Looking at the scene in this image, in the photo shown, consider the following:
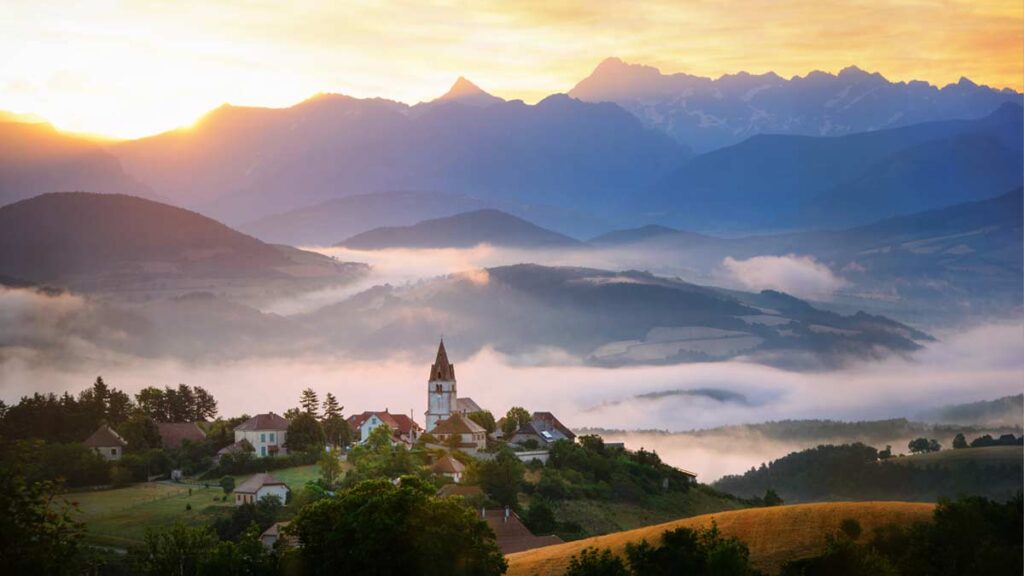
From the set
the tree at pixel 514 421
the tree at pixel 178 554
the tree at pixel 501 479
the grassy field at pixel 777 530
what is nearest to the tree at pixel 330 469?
the tree at pixel 501 479

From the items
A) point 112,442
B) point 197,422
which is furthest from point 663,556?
point 197,422

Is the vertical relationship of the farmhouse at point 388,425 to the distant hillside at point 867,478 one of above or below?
above

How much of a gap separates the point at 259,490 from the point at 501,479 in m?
10.2

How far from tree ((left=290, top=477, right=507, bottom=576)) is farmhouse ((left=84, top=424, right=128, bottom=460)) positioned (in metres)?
38.1

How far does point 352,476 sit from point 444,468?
5.92 metres

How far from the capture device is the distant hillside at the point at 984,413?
527 ft

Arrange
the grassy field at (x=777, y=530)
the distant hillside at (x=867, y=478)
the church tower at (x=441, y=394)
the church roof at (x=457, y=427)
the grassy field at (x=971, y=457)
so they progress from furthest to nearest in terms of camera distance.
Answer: the church tower at (x=441, y=394), the grassy field at (x=971, y=457), the distant hillside at (x=867, y=478), the church roof at (x=457, y=427), the grassy field at (x=777, y=530)

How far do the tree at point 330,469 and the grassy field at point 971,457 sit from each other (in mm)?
35639

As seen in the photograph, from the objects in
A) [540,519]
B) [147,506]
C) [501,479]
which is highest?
[147,506]

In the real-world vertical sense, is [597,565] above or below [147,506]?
below

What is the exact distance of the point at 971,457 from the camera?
8812 centimetres

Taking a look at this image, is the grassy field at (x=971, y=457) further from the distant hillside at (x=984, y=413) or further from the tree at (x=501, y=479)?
the distant hillside at (x=984, y=413)

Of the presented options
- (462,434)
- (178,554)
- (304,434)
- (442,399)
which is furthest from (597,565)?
(442,399)

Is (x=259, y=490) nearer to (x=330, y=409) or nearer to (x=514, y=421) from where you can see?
(x=330, y=409)
